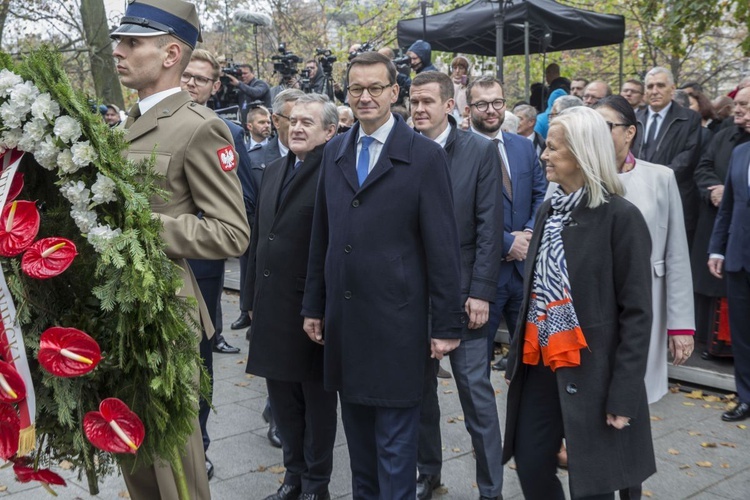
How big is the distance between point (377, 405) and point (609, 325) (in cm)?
108

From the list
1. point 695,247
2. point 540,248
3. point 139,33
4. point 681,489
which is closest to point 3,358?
point 139,33

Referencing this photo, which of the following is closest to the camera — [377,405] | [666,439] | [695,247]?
[377,405]

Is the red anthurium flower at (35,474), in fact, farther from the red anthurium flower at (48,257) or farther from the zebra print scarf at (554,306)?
the zebra print scarf at (554,306)

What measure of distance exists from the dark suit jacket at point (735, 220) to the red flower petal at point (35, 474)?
16.5ft

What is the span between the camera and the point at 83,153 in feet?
8.73

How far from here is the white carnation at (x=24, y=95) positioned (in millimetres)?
2730

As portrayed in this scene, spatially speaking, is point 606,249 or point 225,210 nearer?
point 225,210

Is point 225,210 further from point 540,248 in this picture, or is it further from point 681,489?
point 681,489

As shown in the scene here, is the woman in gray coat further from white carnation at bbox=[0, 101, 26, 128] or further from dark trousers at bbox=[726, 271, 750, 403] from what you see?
dark trousers at bbox=[726, 271, 750, 403]

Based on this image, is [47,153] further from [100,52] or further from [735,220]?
[100,52]

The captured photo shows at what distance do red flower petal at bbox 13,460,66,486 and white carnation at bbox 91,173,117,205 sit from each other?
2.91 ft

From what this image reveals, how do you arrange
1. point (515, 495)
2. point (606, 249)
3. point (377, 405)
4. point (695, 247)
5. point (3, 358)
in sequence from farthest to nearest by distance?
point (695, 247) < point (515, 495) < point (377, 405) < point (606, 249) < point (3, 358)

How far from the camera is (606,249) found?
11.6ft

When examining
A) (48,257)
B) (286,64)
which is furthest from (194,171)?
(286,64)
